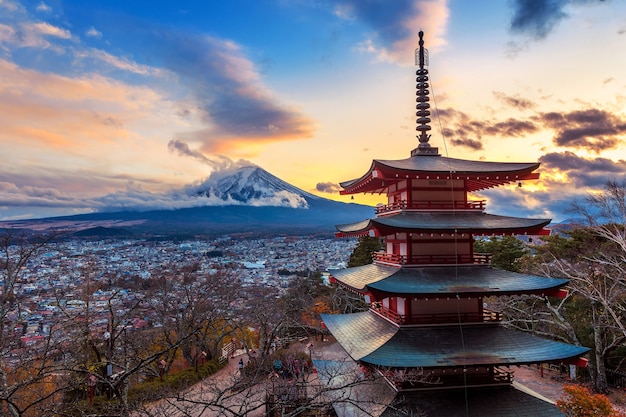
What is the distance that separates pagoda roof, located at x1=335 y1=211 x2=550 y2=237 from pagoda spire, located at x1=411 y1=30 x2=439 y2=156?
2.86m

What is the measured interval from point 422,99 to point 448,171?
3509mm

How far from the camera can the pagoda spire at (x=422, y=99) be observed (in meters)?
14.6

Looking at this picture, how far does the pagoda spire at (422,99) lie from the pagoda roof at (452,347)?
20.0ft

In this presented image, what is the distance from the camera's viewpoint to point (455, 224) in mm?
12227

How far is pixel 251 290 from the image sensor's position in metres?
41.0

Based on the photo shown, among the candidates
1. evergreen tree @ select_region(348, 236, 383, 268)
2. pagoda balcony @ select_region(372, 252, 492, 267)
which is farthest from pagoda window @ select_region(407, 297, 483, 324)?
evergreen tree @ select_region(348, 236, 383, 268)

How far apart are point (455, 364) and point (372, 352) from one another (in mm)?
2069

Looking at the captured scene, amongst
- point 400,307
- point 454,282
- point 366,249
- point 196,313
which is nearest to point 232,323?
point 196,313

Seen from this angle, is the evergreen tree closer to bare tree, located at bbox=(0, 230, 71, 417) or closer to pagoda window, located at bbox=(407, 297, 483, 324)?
pagoda window, located at bbox=(407, 297, 483, 324)

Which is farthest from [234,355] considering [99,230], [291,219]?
[291,219]

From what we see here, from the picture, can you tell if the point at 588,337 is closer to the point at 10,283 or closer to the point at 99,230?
the point at 10,283

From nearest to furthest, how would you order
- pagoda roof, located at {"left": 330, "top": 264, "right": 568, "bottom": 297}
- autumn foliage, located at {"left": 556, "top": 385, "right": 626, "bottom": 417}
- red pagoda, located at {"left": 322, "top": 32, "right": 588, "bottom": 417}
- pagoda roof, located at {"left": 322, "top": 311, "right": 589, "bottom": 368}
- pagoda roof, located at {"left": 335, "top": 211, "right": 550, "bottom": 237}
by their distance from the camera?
pagoda roof, located at {"left": 322, "top": 311, "right": 589, "bottom": 368}
red pagoda, located at {"left": 322, "top": 32, "right": 588, "bottom": 417}
pagoda roof, located at {"left": 330, "top": 264, "right": 568, "bottom": 297}
pagoda roof, located at {"left": 335, "top": 211, "right": 550, "bottom": 237}
autumn foliage, located at {"left": 556, "top": 385, "right": 626, "bottom": 417}

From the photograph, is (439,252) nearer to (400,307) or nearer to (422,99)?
(400,307)

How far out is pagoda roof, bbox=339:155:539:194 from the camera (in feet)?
41.0
